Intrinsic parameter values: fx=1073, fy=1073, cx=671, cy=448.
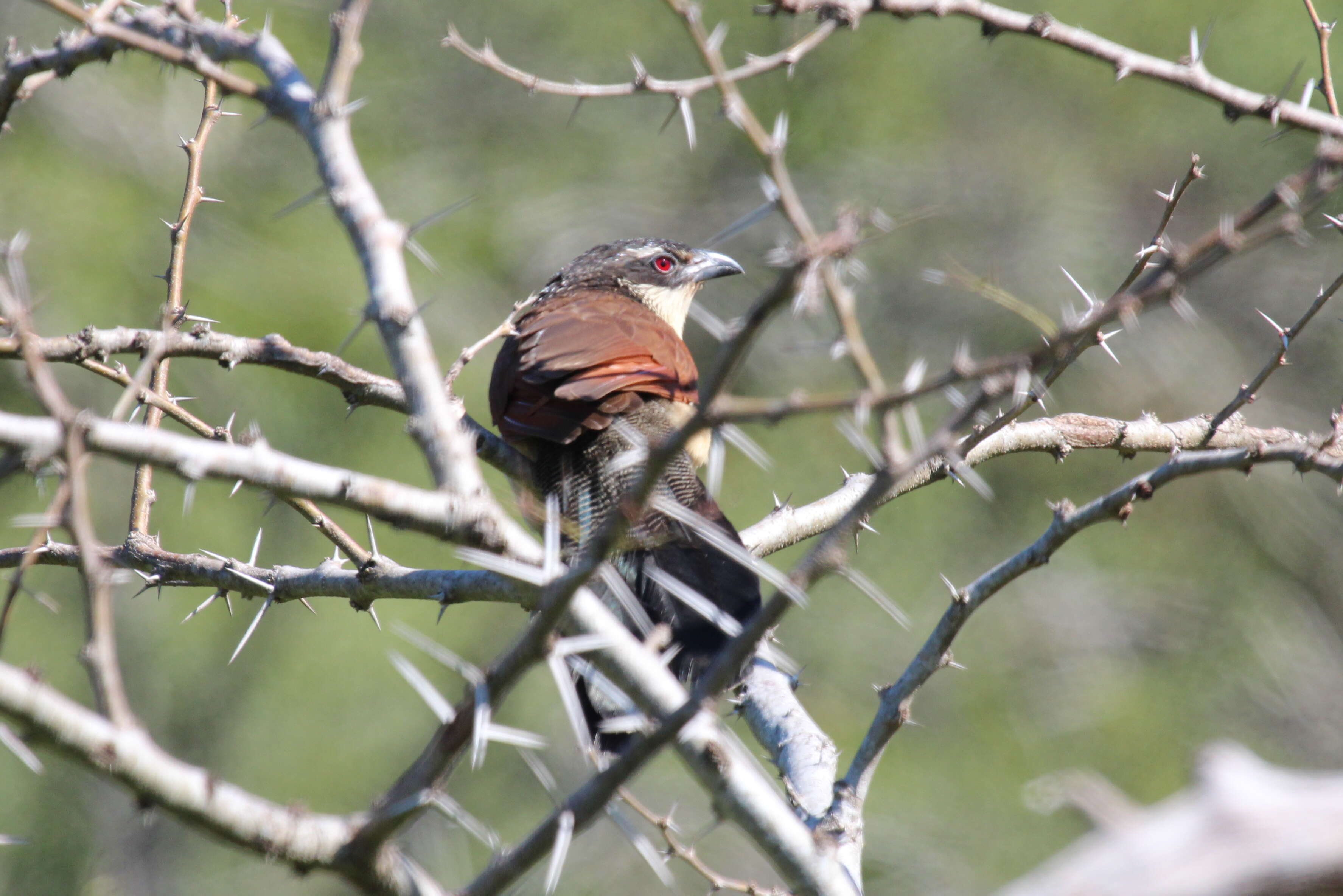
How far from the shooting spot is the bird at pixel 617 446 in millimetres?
2178

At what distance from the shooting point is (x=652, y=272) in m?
4.07

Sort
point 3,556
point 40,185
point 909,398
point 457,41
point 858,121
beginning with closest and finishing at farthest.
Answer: point 909,398
point 457,41
point 3,556
point 40,185
point 858,121

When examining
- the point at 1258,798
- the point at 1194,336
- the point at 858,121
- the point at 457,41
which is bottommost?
the point at 1258,798

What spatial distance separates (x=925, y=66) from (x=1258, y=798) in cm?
816

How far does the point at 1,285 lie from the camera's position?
123 centimetres

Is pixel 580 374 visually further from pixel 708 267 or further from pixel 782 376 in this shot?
pixel 782 376

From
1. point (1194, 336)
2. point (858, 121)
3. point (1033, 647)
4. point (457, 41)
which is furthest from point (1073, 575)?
point (457, 41)

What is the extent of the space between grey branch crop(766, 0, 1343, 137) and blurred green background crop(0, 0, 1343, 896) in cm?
414

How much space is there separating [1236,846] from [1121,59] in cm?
171

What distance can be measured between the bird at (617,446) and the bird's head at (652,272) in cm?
33

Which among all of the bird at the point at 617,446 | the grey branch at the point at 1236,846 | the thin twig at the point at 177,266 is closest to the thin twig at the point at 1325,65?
the bird at the point at 617,446

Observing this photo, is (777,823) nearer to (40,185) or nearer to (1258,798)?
(1258,798)

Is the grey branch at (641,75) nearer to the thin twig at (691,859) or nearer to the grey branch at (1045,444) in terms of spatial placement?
the grey branch at (1045,444)

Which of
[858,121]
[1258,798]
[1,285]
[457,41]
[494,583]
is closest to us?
[1258,798]
